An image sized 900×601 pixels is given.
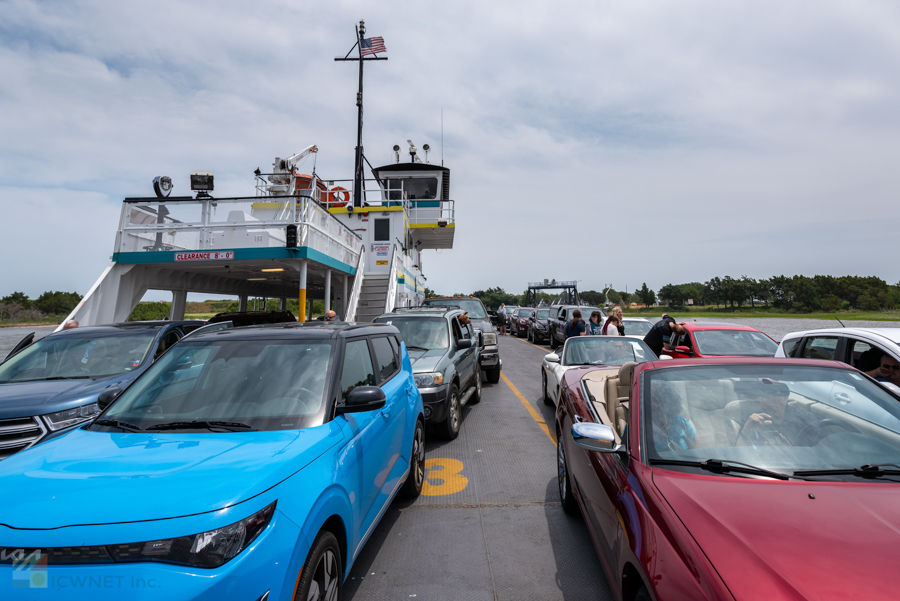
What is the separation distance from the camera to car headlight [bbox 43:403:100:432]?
4.09 metres

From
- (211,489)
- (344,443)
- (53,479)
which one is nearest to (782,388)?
(344,443)

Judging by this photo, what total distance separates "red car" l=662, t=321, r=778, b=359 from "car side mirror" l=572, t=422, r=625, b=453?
5.62m

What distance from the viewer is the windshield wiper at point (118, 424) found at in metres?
2.63

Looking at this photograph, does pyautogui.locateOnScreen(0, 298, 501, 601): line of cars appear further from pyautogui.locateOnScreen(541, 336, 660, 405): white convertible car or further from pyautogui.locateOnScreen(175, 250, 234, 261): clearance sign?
pyautogui.locateOnScreen(175, 250, 234, 261): clearance sign

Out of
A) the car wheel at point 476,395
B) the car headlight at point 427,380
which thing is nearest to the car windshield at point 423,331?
the car headlight at point 427,380

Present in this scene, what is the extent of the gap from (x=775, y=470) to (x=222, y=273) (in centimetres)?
1333

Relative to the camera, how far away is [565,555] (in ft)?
11.0

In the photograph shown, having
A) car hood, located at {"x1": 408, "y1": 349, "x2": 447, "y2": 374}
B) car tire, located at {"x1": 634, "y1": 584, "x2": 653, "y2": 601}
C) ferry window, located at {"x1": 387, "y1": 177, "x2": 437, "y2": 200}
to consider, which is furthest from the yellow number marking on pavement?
ferry window, located at {"x1": 387, "y1": 177, "x2": 437, "y2": 200}

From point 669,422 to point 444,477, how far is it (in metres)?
→ 3.07

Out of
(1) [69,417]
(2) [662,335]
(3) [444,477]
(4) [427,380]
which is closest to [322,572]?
(3) [444,477]

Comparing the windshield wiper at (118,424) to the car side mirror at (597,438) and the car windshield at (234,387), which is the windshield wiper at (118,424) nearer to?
the car windshield at (234,387)

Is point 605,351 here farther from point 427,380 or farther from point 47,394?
point 47,394

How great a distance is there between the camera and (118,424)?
2.70 m

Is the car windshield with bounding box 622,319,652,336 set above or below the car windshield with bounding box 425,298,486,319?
below
